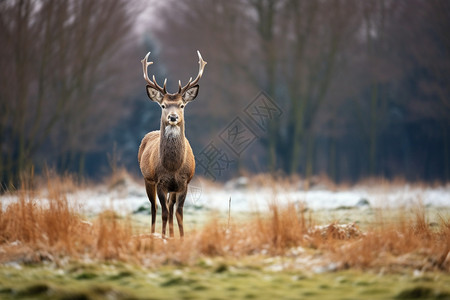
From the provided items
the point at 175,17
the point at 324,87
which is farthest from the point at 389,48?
the point at 175,17

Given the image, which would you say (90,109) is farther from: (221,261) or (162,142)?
(221,261)

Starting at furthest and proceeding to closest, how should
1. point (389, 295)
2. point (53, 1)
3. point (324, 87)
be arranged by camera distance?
point (324, 87) < point (53, 1) < point (389, 295)

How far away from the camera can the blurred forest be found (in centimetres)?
1906

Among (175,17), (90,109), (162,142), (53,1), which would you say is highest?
(175,17)

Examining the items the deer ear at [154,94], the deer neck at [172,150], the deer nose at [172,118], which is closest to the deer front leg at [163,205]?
the deer neck at [172,150]

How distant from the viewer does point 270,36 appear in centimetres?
2561

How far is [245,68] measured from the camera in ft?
85.3

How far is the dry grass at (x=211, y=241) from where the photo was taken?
6059mm

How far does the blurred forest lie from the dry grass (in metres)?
11.6

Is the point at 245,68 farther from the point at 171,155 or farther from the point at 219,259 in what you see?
the point at 219,259

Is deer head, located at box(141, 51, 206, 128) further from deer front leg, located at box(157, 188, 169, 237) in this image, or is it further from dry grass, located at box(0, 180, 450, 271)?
dry grass, located at box(0, 180, 450, 271)

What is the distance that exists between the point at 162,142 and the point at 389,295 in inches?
172

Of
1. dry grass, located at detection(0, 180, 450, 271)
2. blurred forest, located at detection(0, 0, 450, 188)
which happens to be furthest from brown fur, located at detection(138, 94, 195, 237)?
blurred forest, located at detection(0, 0, 450, 188)

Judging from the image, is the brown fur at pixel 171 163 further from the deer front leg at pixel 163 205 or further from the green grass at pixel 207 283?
the green grass at pixel 207 283
